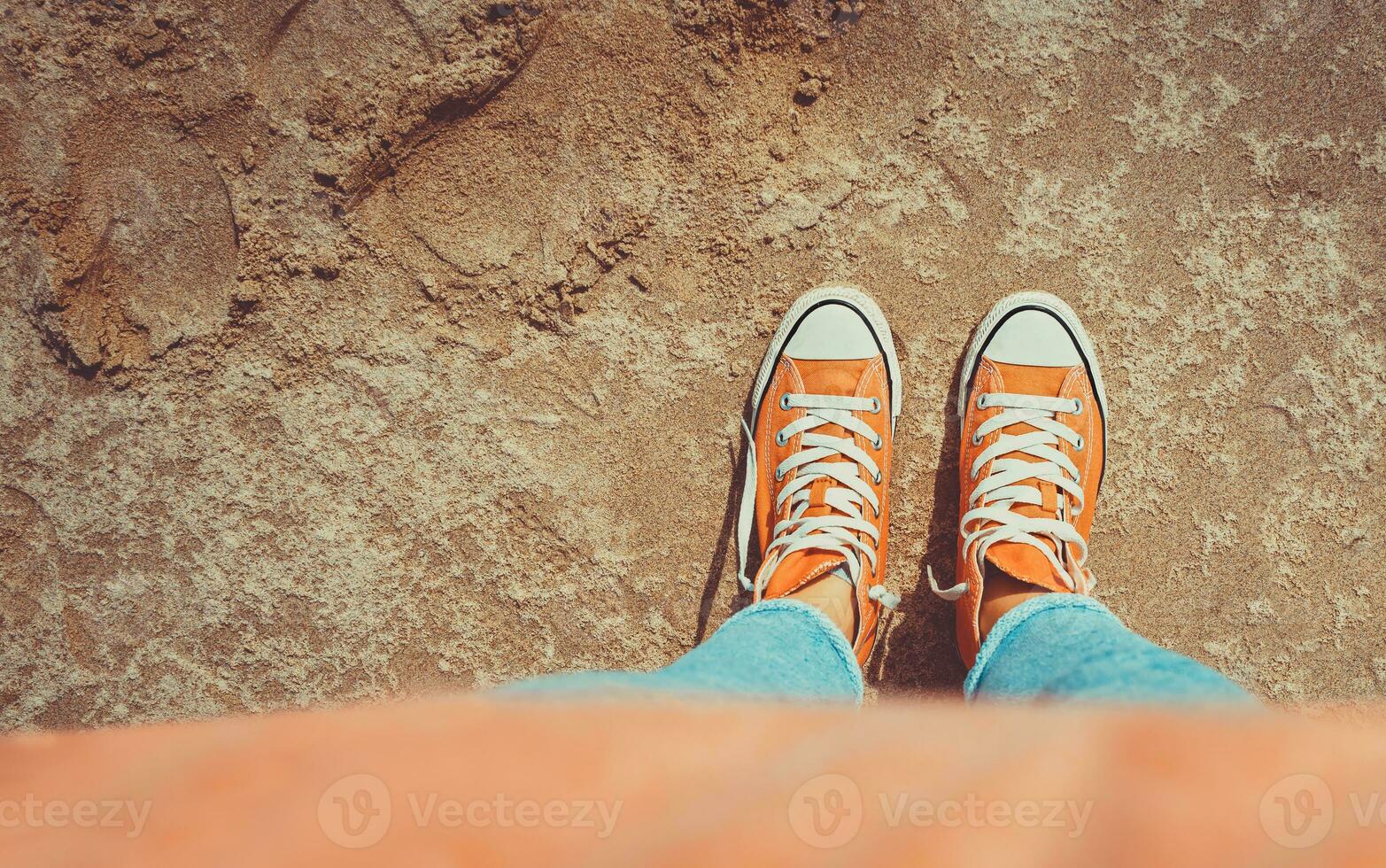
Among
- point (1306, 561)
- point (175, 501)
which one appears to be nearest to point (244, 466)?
point (175, 501)

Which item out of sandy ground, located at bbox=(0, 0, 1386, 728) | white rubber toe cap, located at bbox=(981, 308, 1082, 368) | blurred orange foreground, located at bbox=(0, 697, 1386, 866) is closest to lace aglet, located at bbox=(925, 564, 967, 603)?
sandy ground, located at bbox=(0, 0, 1386, 728)

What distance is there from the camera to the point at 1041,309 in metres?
1.29

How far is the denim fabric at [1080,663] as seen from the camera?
733mm

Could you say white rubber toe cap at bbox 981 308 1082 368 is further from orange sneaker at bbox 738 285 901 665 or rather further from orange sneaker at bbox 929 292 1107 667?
orange sneaker at bbox 738 285 901 665

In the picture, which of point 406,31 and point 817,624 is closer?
point 817,624

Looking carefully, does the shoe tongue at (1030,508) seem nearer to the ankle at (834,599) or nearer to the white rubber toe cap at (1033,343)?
the white rubber toe cap at (1033,343)

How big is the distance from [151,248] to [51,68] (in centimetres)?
35

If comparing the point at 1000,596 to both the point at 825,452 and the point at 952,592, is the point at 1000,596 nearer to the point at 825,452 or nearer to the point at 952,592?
the point at 952,592

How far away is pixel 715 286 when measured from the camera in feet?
4.28

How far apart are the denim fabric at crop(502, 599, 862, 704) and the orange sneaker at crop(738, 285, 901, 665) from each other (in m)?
0.14

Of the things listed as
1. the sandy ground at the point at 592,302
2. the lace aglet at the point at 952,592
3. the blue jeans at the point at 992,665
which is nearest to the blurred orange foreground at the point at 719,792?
the blue jeans at the point at 992,665

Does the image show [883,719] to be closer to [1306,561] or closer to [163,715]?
[1306,561]

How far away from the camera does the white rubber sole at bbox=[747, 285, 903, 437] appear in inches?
51.4

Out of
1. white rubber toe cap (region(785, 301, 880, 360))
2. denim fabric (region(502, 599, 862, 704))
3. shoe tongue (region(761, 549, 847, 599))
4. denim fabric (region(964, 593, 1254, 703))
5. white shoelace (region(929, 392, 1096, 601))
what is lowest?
denim fabric (region(502, 599, 862, 704))
